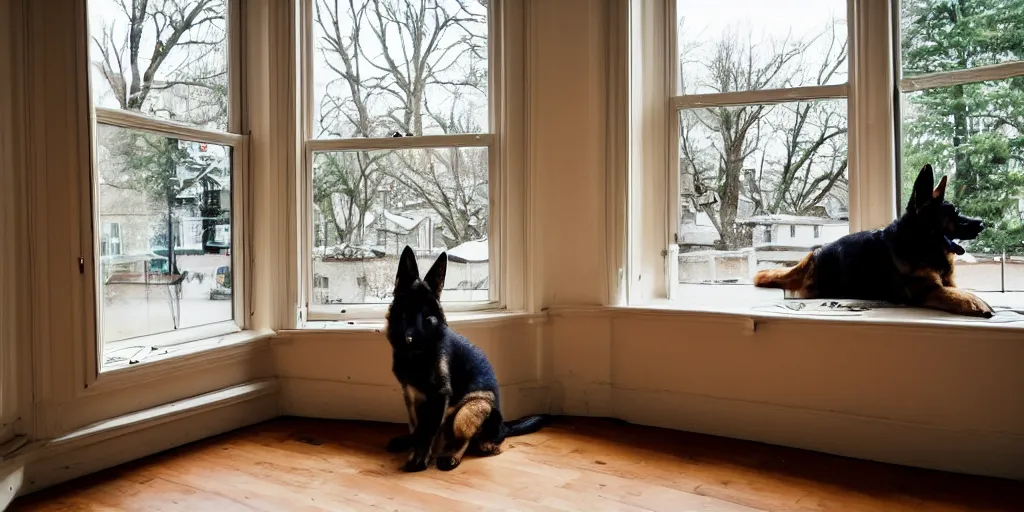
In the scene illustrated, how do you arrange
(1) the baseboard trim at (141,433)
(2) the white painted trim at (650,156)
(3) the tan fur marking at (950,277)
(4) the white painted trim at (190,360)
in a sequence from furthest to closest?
(2) the white painted trim at (650,156), (3) the tan fur marking at (950,277), (4) the white painted trim at (190,360), (1) the baseboard trim at (141,433)

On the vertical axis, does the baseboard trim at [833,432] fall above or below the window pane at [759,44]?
below

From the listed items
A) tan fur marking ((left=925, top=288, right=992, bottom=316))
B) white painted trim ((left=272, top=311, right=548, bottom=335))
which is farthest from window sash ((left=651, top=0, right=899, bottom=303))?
white painted trim ((left=272, top=311, right=548, bottom=335))

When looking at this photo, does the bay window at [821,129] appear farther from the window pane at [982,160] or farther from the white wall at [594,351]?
the white wall at [594,351]

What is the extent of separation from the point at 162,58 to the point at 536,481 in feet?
7.24

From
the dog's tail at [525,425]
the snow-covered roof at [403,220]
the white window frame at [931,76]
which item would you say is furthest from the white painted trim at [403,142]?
the white window frame at [931,76]

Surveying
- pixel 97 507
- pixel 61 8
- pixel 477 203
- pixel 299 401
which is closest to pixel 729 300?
pixel 477 203

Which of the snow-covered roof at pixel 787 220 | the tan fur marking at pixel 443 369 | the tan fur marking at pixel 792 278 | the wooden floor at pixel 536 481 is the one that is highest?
the snow-covered roof at pixel 787 220

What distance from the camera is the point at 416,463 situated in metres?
2.59

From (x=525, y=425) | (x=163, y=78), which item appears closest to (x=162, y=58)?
(x=163, y=78)

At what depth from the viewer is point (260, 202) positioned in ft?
10.6

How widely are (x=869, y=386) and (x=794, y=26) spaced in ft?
5.04

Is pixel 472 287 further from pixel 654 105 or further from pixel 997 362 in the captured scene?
pixel 997 362

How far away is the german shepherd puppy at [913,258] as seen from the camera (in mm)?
2660

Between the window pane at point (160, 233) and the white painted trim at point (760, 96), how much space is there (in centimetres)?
209
